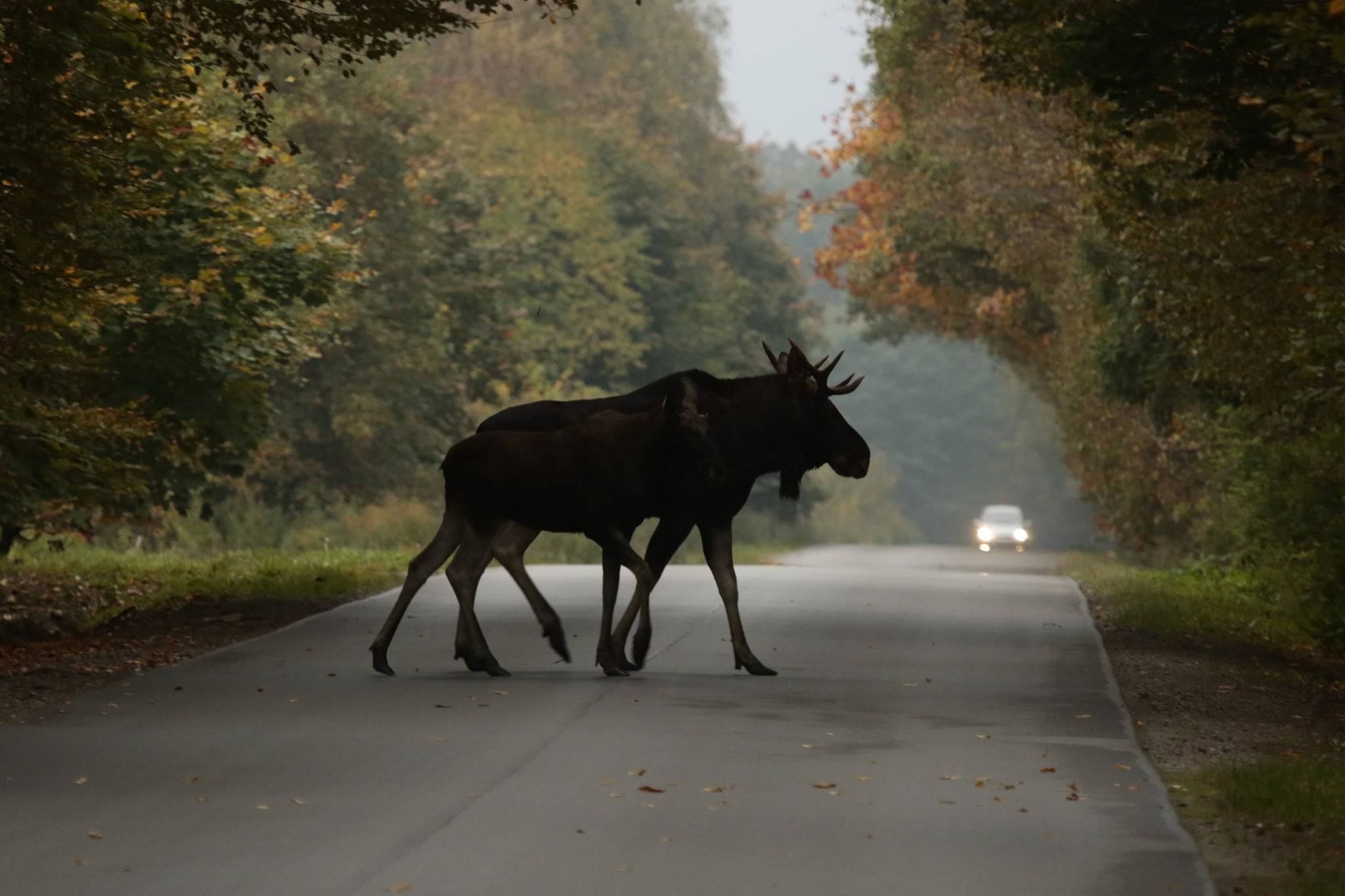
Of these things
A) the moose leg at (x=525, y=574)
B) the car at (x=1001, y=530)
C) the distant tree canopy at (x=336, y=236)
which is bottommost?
the car at (x=1001, y=530)

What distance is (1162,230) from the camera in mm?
21281

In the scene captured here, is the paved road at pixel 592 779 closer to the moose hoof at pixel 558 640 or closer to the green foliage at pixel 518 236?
the moose hoof at pixel 558 640

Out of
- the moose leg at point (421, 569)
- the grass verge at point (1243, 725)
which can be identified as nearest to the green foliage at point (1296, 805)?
the grass verge at point (1243, 725)

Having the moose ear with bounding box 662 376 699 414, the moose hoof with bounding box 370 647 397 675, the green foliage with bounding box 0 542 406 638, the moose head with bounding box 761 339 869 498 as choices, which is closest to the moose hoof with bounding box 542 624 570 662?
the moose hoof with bounding box 370 647 397 675

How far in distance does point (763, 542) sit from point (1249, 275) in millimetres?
50241

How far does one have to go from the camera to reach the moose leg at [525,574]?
16578 mm

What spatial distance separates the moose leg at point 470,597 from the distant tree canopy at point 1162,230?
19.2 ft

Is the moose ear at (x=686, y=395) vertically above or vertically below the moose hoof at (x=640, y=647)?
above

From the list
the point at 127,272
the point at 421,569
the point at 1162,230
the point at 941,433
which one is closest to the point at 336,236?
the point at 127,272

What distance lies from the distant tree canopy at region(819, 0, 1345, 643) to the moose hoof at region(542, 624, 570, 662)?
5.83 m

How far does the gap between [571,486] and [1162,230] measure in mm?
7974

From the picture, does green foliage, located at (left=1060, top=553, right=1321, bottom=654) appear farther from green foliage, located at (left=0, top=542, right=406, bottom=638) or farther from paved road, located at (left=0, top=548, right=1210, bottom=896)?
green foliage, located at (left=0, top=542, right=406, bottom=638)

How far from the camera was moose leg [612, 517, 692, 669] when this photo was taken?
1612 cm

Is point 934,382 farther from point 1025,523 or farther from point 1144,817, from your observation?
point 1144,817
